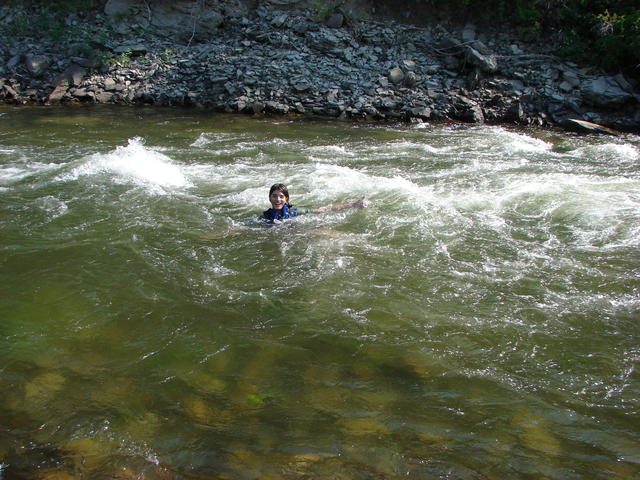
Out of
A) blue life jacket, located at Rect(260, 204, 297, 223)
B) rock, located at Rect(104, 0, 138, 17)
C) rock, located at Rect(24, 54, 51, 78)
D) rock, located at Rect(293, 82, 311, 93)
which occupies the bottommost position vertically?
blue life jacket, located at Rect(260, 204, 297, 223)

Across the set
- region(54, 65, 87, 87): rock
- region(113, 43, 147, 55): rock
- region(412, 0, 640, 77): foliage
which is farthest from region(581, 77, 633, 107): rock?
region(54, 65, 87, 87): rock

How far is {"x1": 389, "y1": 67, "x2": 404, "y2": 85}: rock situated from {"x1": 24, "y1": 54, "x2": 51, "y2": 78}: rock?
12221 millimetres

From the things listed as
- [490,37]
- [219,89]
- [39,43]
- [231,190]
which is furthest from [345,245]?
[39,43]

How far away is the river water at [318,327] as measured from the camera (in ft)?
11.1

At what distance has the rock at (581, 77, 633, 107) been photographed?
1523 cm

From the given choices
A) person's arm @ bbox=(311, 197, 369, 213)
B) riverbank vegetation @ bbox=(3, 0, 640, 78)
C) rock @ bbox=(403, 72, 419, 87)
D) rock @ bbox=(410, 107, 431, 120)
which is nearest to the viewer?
person's arm @ bbox=(311, 197, 369, 213)

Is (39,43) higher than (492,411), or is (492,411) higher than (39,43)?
(39,43)

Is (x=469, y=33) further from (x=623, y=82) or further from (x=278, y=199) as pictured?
(x=278, y=199)

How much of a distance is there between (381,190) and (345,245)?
2.43m

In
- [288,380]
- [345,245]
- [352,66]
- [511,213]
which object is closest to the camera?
[288,380]

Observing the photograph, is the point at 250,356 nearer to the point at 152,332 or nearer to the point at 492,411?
the point at 152,332

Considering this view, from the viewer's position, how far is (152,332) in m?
4.57

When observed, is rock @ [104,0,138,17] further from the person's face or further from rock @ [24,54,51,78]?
the person's face

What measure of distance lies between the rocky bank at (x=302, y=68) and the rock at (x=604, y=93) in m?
0.04
